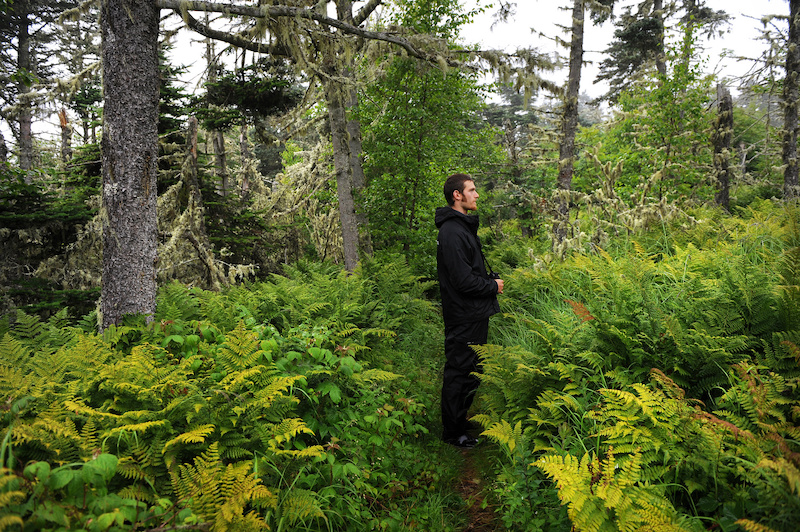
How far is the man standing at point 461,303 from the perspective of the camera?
13.8 feet

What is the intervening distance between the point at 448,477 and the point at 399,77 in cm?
805

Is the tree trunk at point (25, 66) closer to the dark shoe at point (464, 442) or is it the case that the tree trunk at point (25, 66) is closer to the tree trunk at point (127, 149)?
the tree trunk at point (127, 149)

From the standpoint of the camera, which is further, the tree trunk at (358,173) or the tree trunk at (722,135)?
the tree trunk at (722,135)

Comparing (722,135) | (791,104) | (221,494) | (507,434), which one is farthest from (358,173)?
(791,104)

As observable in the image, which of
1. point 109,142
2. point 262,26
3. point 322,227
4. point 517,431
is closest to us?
point 517,431

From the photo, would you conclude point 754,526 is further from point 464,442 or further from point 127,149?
point 127,149

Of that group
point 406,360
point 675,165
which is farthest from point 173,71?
point 675,165

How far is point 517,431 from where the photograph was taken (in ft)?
10.3

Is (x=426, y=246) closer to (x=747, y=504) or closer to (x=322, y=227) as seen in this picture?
(x=322, y=227)

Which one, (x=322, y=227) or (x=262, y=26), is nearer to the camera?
(x=262, y=26)

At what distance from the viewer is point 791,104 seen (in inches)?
428

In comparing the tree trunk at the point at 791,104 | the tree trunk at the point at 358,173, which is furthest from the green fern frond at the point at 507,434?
the tree trunk at the point at 791,104

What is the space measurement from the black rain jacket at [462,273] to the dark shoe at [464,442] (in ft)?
3.81

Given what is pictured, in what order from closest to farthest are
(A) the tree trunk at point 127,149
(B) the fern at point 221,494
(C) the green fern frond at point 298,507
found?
(B) the fern at point 221,494 → (C) the green fern frond at point 298,507 → (A) the tree trunk at point 127,149
